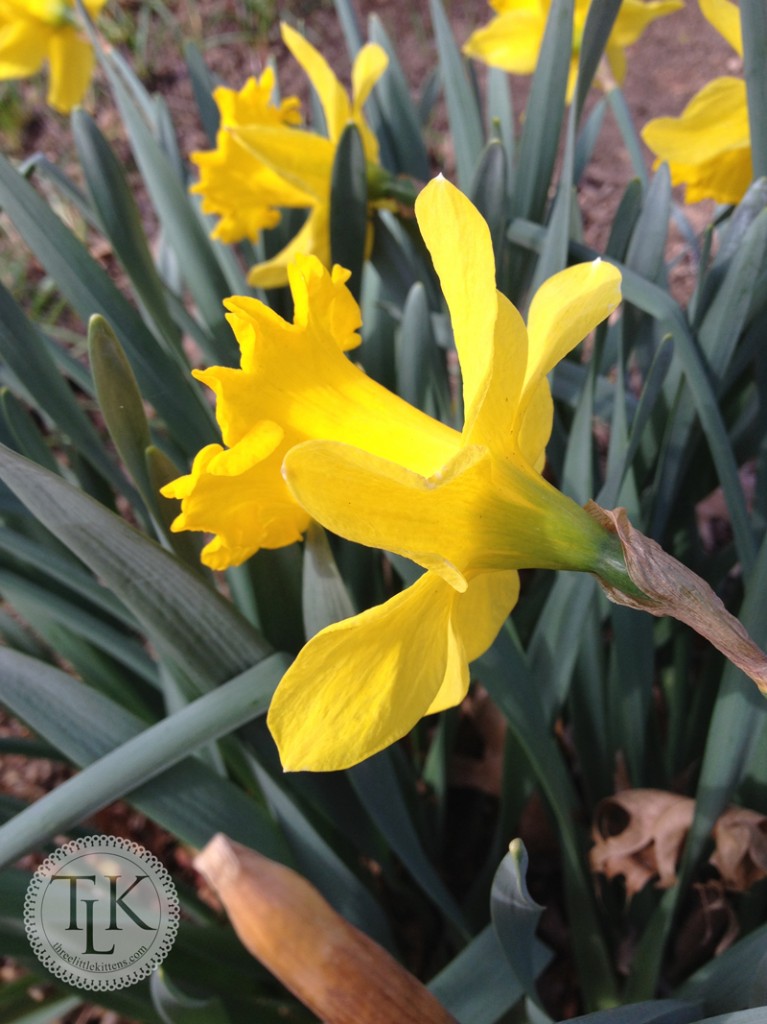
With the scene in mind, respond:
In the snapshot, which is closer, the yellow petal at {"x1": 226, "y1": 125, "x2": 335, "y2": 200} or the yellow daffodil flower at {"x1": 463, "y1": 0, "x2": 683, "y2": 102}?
the yellow petal at {"x1": 226, "y1": 125, "x2": 335, "y2": 200}

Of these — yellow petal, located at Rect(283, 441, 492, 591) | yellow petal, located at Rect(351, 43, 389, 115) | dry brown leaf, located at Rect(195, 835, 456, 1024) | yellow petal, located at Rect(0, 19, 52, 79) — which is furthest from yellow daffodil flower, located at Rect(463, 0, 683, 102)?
dry brown leaf, located at Rect(195, 835, 456, 1024)

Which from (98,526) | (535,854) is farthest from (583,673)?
(98,526)

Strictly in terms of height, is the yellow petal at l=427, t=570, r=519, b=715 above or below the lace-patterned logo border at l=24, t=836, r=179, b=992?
above

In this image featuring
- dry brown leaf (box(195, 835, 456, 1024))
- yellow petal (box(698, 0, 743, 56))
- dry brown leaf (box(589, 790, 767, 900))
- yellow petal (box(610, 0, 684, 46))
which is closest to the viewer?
dry brown leaf (box(195, 835, 456, 1024))

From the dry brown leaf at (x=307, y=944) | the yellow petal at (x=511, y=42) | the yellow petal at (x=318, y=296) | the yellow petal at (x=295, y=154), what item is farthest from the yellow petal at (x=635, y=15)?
the dry brown leaf at (x=307, y=944)

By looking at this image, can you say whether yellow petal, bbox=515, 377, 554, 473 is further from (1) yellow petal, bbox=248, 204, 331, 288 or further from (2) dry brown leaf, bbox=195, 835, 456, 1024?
(1) yellow petal, bbox=248, 204, 331, 288

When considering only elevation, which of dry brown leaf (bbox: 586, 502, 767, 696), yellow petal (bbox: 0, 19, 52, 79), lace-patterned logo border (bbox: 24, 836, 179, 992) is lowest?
lace-patterned logo border (bbox: 24, 836, 179, 992)

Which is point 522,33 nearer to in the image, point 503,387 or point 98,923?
point 503,387

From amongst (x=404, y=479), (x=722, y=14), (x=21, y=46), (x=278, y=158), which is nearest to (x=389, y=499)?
(x=404, y=479)

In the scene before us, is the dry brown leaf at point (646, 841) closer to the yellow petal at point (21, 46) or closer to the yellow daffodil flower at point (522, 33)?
the yellow daffodil flower at point (522, 33)
